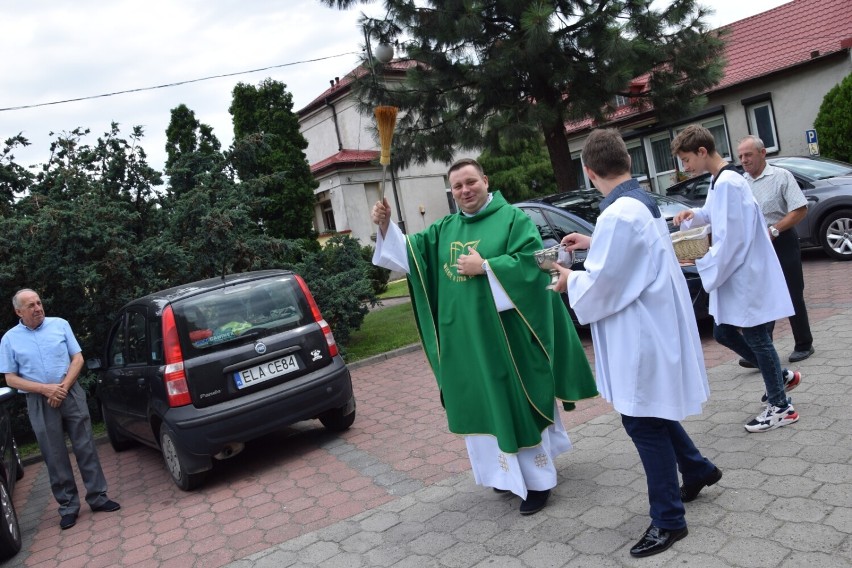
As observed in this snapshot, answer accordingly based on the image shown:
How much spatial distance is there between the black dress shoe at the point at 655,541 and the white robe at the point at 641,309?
55 centimetres

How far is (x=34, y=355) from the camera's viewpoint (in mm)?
5680

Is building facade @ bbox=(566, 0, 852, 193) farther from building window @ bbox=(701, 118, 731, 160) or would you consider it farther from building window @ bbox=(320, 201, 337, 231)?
building window @ bbox=(320, 201, 337, 231)

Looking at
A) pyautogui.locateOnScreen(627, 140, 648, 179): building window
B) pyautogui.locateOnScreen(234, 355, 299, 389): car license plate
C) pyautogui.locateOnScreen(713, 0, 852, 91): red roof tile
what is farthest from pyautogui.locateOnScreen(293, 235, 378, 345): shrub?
pyautogui.locateOnScreen(627, 140, 648, 179): building window

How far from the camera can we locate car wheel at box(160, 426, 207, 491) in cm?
586

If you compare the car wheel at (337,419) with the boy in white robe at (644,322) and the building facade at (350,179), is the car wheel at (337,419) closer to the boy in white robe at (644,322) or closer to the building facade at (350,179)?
the boy in white robe at (644,322)

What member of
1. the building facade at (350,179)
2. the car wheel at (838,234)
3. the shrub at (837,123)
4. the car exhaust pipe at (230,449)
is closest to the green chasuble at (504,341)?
the car exhaust pipe at (230,449)

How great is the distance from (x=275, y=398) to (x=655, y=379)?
3.47 meters

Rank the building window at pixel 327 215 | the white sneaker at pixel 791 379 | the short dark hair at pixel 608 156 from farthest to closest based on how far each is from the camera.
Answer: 1. the building window at pixel 327 215
2. the white sneaker at pixel 791 379
3. the short dark hair at pixel 608 156

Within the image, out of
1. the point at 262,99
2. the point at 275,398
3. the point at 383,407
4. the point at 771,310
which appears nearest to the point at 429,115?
the point at 262,99

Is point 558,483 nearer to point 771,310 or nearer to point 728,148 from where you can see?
point 771,310

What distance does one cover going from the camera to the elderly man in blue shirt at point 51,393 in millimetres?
5660

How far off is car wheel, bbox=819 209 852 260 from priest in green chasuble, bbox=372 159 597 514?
8.05 m

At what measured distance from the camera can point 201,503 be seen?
568 centimetres

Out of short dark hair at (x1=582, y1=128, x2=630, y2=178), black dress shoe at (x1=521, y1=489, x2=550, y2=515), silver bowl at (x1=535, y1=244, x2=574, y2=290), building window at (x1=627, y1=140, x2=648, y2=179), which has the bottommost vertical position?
black dress shoe at (x1=521, y1=489, x2=550, y2=515)
